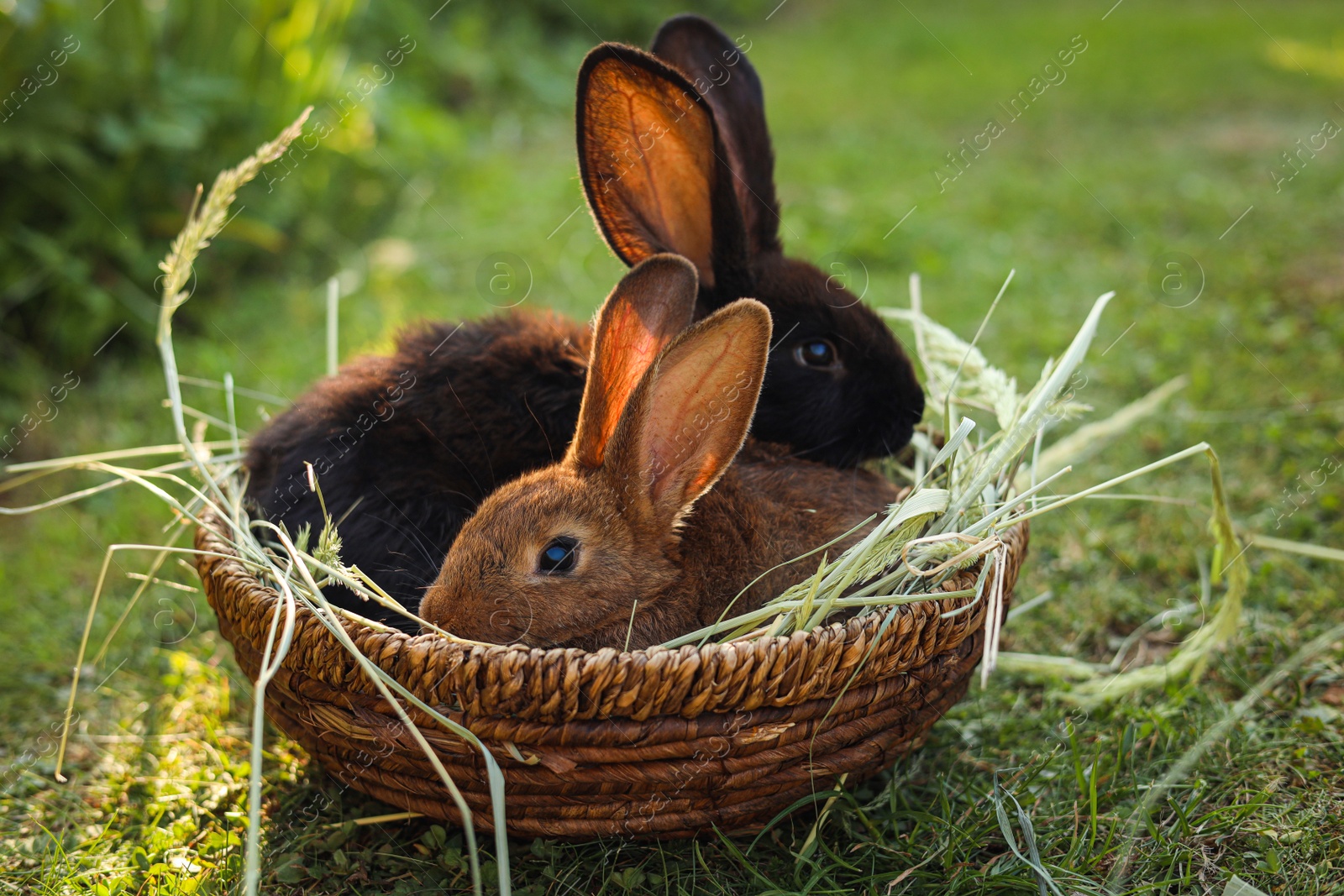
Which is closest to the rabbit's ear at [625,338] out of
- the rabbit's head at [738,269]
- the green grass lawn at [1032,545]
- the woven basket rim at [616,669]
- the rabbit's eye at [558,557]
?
the rabbit's eye at [558,557]

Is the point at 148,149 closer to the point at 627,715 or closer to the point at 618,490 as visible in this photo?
the point at 618,490

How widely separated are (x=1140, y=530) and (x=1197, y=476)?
19.1 inches

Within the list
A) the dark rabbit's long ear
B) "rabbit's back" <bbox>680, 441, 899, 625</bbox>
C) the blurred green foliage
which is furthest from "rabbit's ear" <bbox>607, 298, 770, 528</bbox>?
the blurred green foliage

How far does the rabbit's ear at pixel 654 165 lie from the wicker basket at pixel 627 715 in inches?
53.7

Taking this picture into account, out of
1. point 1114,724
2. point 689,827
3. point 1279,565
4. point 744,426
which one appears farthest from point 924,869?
point 1279,565

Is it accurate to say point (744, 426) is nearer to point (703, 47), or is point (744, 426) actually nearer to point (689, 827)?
point (689, 827)

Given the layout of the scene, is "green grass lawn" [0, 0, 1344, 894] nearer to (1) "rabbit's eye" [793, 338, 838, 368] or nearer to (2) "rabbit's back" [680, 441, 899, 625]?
(2) "rabbit's back" [680, 441, 899, 625]

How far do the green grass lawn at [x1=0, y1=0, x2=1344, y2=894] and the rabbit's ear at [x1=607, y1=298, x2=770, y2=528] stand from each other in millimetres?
821

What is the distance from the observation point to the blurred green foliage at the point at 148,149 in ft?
16.4

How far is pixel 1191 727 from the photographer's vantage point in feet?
8.60

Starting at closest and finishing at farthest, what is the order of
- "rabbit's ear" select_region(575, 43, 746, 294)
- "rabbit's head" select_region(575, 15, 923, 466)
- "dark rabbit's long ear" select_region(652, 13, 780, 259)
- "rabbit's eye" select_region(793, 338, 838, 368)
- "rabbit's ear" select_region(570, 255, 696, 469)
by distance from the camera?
1. "rabbit's ear" select_region(570, 255, 696, 469)
2. "rabbit's ear" select_region(575, 43, 746, 294)
3. "rabbit's head" select_region(575, 15, 923, 466)
4. "rabbit's eye" select_region(793, 338, 838, 368)
5. "dark rabbit's long ear" select_region(652, 13, 780, 259)

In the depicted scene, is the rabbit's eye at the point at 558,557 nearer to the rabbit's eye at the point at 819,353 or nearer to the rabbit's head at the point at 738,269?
the rabbit's head at the point at 738,269

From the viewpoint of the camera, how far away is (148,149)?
210 inches

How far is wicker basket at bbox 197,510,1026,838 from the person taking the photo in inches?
78.3
